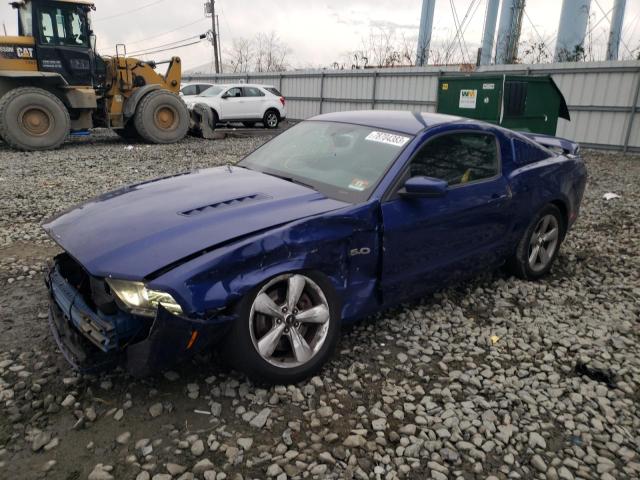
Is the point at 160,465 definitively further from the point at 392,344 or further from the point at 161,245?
the point at 392,344

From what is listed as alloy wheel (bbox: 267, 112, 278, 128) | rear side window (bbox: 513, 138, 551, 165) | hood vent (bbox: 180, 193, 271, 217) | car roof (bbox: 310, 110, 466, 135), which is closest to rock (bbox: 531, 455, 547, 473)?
hood vent (bbox: 180, 193, 271, 217)

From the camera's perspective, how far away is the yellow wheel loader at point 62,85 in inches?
414

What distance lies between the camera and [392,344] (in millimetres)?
3193

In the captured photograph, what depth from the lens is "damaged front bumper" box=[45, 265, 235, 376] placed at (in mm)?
2186

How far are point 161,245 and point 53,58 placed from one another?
1097 cm

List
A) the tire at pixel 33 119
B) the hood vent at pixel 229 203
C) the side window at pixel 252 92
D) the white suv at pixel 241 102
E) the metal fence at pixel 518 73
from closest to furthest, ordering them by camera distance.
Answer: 1. the hood vent at pixel 229 203
2. the tire at pixel 33 119
3. the metal fence at pixel 518 73
4. the white suv at pixel 241 102
5. the side window at pixel 252 92

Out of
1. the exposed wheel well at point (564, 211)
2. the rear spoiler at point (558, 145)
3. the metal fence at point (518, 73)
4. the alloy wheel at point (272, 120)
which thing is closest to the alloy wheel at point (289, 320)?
the exposed wheel well at point (564, 211)

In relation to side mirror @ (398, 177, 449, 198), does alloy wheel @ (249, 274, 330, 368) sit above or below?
below

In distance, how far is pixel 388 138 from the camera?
3.31 metres

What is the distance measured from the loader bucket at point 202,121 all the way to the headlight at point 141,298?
12.6m

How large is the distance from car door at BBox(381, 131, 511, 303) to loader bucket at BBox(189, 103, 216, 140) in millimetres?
11684

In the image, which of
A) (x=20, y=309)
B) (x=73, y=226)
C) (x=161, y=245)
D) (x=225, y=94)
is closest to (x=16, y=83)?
(x=225, y=94)

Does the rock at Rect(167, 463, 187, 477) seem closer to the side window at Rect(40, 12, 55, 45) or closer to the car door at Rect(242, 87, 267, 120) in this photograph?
the side window at Rect(40, 12, 55, 45)

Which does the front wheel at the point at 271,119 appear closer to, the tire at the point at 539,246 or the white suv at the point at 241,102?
the white suv at the point at 241,102
